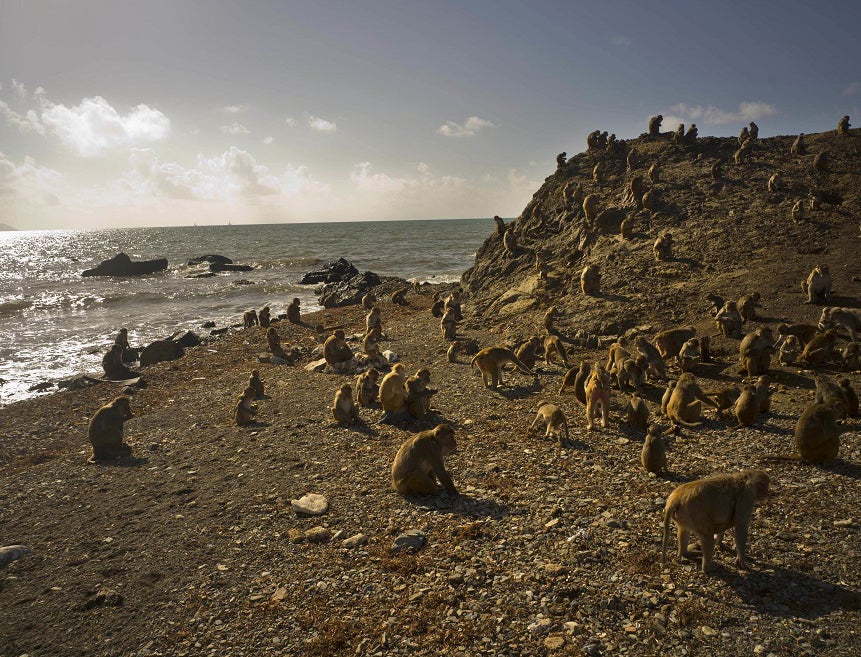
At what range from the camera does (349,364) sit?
20.0 m

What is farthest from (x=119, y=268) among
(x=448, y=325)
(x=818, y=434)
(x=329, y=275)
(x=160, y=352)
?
(x=818, y=434)

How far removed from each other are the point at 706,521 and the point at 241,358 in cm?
2343

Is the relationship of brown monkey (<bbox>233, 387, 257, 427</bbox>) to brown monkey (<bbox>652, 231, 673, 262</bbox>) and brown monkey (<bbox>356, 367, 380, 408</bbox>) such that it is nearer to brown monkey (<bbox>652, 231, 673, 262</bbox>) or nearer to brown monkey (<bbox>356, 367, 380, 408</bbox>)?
brown monkey (<bbox>356, 367, 380, 408</bbox>)

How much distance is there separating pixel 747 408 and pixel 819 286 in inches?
338

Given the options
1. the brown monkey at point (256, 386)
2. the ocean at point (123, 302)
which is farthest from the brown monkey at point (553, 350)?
the ocean at point (123, 302)

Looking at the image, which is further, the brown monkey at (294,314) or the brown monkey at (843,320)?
the brown monkey at (294,314)

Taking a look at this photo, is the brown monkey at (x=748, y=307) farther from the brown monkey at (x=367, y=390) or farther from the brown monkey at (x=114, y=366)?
the brown monkey at (x=114, y=366)

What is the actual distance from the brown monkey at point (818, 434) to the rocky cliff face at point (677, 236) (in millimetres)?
8841

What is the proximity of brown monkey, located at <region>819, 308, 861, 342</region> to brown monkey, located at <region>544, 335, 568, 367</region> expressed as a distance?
7.28 meters

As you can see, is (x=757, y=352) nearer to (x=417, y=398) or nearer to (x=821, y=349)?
(x=821, y=349)

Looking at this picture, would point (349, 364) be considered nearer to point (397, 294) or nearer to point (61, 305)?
point (397, 294)

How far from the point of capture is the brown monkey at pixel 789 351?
1311cm

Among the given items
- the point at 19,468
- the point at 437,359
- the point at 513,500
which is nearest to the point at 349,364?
the point at 437,359

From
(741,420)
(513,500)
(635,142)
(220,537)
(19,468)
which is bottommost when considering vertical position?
(19,468)
